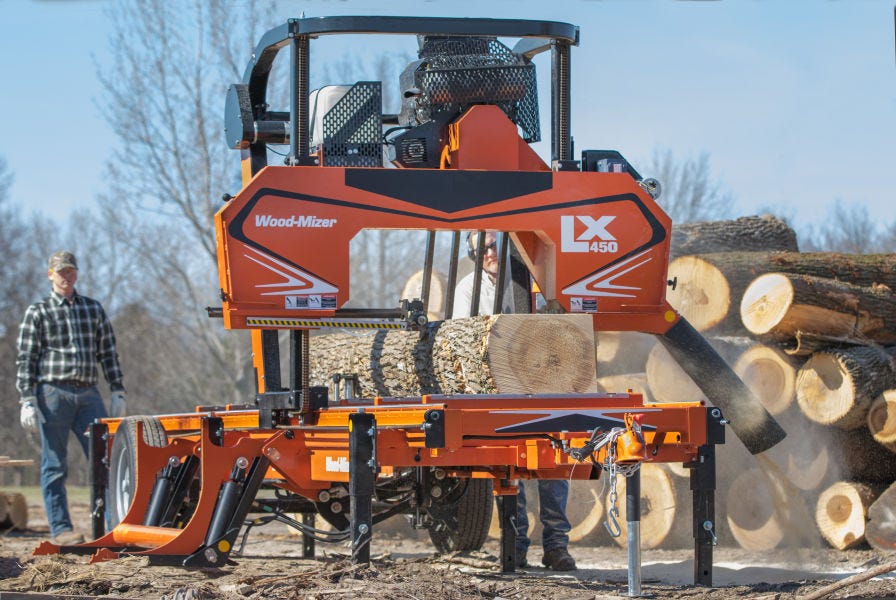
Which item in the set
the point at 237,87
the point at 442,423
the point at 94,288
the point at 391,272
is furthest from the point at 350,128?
the point at 94,288

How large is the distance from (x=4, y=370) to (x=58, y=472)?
73.6ft

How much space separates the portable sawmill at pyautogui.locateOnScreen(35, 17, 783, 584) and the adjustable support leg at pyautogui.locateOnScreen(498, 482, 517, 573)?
1.43ft

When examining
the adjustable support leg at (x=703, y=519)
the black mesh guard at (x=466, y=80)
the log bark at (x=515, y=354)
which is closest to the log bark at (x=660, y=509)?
the log bark at (x=515, y=354)

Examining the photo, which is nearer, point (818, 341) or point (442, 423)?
point (442, 423)

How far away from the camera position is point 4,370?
2959 centimetres

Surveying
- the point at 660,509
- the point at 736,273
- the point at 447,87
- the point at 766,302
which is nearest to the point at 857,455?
the point at 766,302

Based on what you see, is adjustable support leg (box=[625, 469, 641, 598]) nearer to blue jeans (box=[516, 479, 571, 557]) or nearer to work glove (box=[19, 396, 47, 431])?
blue jeans (box=[516, 479, 571, 557])

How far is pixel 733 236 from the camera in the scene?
950 centimetres

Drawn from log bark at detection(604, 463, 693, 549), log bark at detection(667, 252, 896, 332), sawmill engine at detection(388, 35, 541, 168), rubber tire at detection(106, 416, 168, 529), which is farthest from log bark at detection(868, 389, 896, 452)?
rubber tire at detection(106, 416, 168, 529)

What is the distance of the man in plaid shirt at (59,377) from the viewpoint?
29.0ft

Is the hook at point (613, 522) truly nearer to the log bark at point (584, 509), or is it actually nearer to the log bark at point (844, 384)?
the log bark at point (844, 384)

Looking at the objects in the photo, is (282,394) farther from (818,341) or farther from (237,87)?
(818,341)

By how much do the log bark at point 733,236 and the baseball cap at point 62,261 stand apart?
484 cm

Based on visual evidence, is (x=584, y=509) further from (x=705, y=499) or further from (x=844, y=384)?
(x=705, y=499)
